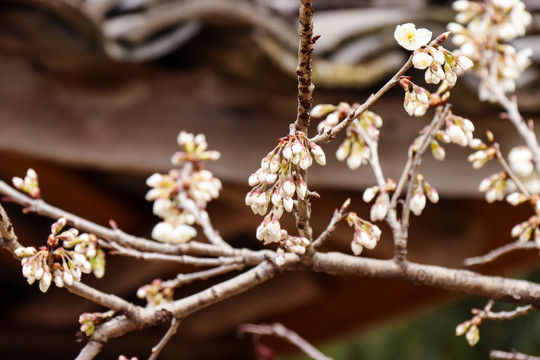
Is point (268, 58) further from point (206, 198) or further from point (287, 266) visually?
point (287, 266)

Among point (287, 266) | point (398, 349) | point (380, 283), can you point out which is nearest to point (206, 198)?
point (287, 266)

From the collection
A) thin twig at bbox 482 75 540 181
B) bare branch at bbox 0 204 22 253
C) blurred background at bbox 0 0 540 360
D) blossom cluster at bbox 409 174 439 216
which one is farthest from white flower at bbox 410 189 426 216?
blurred background at bbox 0 0 540 360

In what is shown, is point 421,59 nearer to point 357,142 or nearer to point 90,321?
point 357,142

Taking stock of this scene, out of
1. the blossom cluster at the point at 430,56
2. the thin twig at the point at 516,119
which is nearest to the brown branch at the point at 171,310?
the blossom cluster at the point at 430,56

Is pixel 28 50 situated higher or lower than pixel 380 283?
higher

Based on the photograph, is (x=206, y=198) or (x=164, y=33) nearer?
(x=206, y=198)

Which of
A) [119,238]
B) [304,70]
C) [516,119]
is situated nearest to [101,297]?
[119,238]
